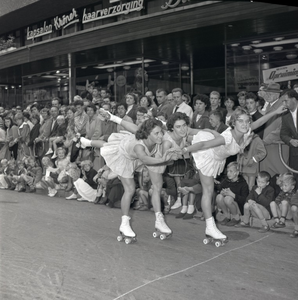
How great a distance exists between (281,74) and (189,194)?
14.7 ft

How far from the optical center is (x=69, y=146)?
11.7 meters

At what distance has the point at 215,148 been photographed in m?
6.82

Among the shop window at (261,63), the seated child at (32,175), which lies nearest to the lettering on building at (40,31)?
the seated child at (32,175)

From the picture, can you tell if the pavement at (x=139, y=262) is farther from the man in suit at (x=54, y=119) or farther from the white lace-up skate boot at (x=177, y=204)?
the man in suit at (x=54, y=119)

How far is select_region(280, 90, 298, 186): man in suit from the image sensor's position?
7.74m

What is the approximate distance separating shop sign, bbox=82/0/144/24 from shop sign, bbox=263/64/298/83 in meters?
4.23

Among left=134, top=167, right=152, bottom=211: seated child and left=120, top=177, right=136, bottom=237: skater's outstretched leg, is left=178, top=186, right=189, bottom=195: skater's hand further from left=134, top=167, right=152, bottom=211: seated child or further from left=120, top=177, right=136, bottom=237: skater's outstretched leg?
left=120, top=177, right=136, bottom=237: skater's outstretched leg

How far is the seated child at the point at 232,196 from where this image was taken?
7.88 metres

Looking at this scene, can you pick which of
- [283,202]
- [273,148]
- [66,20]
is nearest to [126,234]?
[283,202]

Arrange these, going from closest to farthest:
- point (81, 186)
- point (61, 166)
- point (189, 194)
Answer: point (189, 194), point (81, 186), point (61, 166)

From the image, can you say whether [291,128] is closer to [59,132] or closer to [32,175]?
[59,132]

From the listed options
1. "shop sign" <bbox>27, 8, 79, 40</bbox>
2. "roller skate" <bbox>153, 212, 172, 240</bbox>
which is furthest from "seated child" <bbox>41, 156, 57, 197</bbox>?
"shop sign" <bbox>27, 8, 79, 40</bbox>

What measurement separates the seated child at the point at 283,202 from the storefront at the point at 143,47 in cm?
417

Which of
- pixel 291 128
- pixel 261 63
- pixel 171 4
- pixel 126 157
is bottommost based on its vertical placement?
pixel 126 157
